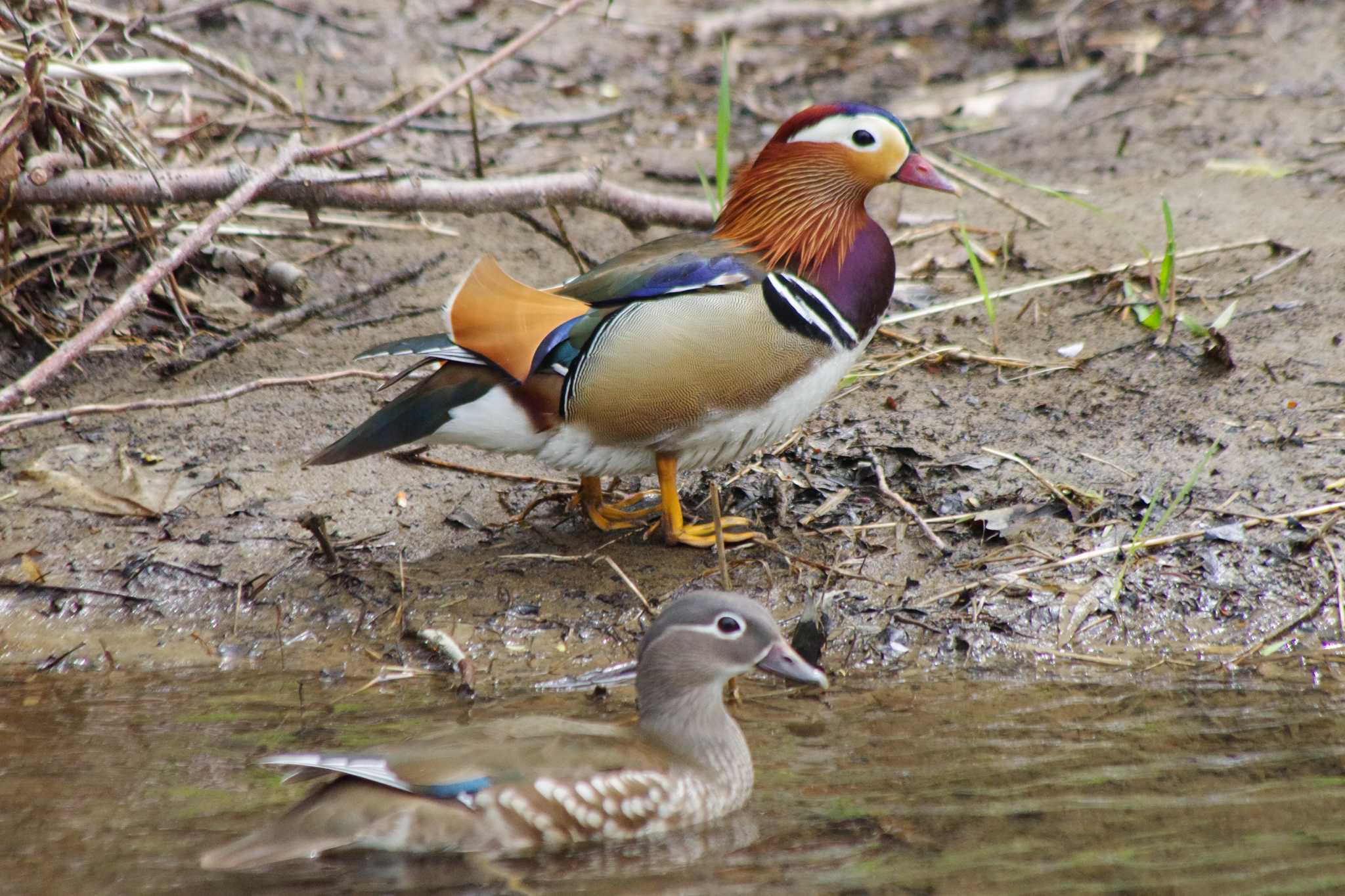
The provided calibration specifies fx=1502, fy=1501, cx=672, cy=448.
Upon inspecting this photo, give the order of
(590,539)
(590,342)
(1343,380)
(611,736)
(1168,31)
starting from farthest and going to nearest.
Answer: (1168,31), (1343,380), (590,539), (590,342), (611,736)

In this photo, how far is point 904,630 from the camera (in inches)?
194

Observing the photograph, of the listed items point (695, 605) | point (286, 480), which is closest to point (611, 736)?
point (695, 605)

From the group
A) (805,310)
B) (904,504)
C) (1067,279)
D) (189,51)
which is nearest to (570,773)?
(805,310)

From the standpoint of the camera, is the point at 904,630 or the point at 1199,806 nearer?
the point at 1199,806

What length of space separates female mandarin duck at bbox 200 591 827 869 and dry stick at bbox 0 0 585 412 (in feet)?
7.19

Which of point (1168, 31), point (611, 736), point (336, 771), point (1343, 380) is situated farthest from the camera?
point (1168, 31)

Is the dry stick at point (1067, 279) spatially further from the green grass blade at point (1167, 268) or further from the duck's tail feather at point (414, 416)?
the duck's tail feather at point (414, 416)

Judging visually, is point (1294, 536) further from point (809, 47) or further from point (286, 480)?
point (809, 47)

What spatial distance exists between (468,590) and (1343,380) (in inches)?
136

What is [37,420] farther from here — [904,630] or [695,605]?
[904,630]

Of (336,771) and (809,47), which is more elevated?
(809,47)

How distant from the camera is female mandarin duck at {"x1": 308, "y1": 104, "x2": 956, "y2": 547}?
4.84 m

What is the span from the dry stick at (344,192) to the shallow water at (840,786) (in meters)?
1.94

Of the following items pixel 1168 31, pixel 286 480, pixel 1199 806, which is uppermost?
pixel 1168 31
